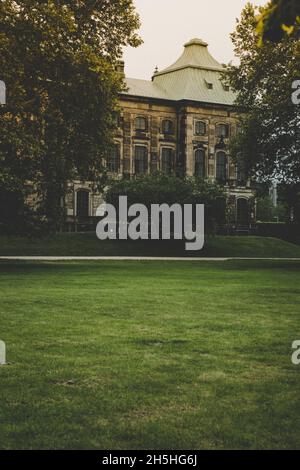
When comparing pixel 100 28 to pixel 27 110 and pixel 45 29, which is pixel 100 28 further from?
pixel 27 110

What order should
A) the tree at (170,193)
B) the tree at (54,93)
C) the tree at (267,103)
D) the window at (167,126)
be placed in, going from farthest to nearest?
the window at (167,126) → the tree at (170,193) → the tree at (267,103) → the tree at (54,93)

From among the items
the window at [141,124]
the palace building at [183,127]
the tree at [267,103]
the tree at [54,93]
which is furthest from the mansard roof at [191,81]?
the tree at [54,93]

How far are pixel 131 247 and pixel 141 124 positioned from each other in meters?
33.8

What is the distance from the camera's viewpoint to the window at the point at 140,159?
7294cm

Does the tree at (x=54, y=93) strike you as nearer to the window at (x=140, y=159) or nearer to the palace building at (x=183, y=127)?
the palace building at (x=183, y=127)

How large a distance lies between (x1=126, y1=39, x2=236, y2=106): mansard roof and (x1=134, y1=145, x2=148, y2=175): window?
6.27m

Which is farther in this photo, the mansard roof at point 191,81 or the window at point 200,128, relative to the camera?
the window at point 200,128

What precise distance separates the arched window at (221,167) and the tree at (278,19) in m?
71.8

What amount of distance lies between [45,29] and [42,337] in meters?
19.4

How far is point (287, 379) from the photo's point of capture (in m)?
7.00

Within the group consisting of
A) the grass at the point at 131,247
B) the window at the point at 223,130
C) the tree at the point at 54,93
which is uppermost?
the window at the point at 223,130

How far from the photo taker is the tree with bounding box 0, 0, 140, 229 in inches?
980

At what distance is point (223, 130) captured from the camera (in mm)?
Result: 76875

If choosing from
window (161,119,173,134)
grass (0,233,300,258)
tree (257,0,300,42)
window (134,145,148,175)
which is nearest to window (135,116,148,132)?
window (134,145,148,175)
